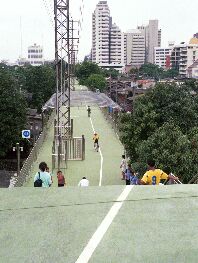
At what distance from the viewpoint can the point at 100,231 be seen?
216 inches

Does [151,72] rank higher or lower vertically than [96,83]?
higher

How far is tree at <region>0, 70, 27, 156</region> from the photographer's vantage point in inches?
1350

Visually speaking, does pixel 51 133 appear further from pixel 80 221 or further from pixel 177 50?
pixel 177 50

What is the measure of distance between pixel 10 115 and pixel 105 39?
162m

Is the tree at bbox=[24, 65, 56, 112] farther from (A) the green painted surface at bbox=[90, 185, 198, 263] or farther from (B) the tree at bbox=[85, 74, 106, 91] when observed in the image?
(A) the green painted surface at bbox=[90, 185, 198, 263]

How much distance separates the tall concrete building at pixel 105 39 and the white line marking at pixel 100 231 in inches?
7323

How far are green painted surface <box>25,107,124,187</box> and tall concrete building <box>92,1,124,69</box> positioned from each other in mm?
156539

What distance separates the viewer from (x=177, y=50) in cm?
14738

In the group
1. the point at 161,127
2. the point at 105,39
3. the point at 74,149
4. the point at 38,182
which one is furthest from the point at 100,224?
the point at 105,39

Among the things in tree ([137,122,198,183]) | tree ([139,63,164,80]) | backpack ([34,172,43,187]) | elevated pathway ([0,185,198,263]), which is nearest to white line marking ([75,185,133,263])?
elevated pathway ([0,185,198,263])

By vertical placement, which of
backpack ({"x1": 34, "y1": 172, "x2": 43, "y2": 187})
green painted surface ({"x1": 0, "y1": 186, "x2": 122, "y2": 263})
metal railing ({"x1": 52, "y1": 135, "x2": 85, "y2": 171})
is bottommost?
metal railing ({"x1": 52, "y1": 135, "x2": 85, "y2": 171})

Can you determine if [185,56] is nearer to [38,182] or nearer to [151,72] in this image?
[151,72]

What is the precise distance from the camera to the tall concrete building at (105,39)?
192m

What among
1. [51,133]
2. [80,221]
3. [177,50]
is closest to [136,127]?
[51,133]
